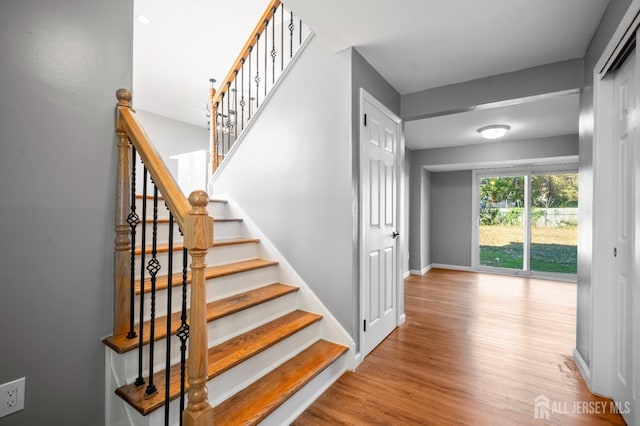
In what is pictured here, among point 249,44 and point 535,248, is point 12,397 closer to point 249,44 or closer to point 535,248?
point 249,44

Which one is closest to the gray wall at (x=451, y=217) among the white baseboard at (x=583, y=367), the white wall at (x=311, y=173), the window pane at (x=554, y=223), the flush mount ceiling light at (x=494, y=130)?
the window pane at (x=554, y=223)

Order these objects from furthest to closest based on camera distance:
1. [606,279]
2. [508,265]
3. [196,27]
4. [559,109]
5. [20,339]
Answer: [508,265] < [559,109] < [196,27] < [606,279] < [20,339]

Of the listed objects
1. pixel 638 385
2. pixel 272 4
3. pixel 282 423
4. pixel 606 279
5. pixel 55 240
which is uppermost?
pixel 272 4

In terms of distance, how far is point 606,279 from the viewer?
1902 millimetres

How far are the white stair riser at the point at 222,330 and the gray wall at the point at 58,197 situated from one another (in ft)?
0.44

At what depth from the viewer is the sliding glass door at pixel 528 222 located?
530cm

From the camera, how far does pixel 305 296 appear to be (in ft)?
8.43

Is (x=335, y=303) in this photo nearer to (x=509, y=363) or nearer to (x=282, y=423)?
(x=282, y=423)

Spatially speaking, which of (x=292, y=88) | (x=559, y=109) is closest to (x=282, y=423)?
(x=292, y=88)

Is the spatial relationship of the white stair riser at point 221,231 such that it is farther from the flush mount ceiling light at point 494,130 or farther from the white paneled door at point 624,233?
the flush mount ceiling light at point 494,130

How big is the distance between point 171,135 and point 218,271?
5.08 meters

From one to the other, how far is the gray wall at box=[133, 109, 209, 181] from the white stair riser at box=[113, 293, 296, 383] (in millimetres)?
→ 4258

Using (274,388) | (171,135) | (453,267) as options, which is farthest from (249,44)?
(453,267)

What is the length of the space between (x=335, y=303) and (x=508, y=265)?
4964mm
